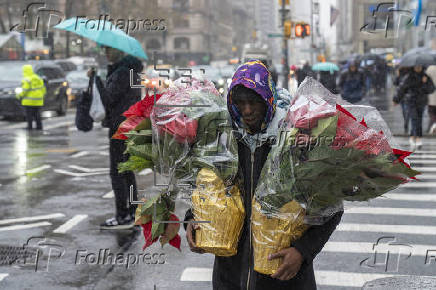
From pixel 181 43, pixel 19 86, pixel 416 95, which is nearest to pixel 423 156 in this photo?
pixel 416 95

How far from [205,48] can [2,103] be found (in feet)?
274

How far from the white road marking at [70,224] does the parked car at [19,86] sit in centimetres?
1568

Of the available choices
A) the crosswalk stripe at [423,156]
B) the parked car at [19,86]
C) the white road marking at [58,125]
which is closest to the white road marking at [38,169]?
the crosswalk stripe at [423,156]

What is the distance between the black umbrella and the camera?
16891mm

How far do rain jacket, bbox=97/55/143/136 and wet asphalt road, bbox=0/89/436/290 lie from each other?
1323 millimetres

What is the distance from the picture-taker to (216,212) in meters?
3.04

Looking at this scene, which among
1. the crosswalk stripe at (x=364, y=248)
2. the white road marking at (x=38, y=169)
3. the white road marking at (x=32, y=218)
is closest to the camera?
the crosswalk stripe at (x=364, y=248)

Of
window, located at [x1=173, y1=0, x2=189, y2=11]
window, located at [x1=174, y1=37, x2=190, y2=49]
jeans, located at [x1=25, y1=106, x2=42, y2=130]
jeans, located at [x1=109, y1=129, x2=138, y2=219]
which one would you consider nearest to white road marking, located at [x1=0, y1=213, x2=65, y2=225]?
jeans, located at [x1=109, y1=129, x2=138, y2=219]

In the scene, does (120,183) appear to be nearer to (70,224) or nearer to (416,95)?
(70,224)

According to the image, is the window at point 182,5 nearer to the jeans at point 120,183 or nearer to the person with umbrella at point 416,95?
the person with umbrella at point 416,95

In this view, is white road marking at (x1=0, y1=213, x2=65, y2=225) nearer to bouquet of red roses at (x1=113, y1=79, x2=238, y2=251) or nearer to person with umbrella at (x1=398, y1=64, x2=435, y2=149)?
bouquet of red roses at (x1=113, y1=79, x2=238, y2=251)

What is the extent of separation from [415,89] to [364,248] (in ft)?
30.2

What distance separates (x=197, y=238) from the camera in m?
3.16

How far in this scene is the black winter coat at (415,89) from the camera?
614 inches
